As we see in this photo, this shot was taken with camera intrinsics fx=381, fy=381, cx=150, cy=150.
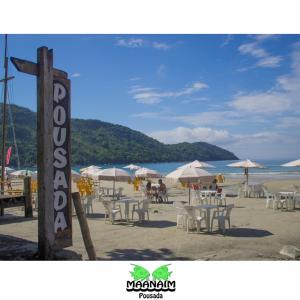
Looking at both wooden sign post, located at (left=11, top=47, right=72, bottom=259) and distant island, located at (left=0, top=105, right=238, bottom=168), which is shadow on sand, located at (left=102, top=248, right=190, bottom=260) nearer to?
wooden sign post, located at (left=11, top=47, right=72, bottom=259)

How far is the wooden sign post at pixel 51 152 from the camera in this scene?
495 cm

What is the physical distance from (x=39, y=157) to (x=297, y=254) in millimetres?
4492

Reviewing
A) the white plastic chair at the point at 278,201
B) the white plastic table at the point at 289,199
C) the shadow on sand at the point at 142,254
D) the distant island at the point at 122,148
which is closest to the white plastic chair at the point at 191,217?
the shadow on sand at the point at 142,254

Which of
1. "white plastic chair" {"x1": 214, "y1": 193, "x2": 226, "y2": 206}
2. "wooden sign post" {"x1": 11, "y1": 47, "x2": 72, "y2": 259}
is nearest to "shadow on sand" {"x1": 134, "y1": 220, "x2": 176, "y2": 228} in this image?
"white plastic chair" {"x1": 214, "y1": 193, "x2": 226, "y2": 206}

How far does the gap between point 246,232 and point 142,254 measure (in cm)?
329

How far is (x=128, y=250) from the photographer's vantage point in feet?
24.1

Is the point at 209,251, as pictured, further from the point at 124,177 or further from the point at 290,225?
the point at 124,177

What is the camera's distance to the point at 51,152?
5.03 metres
